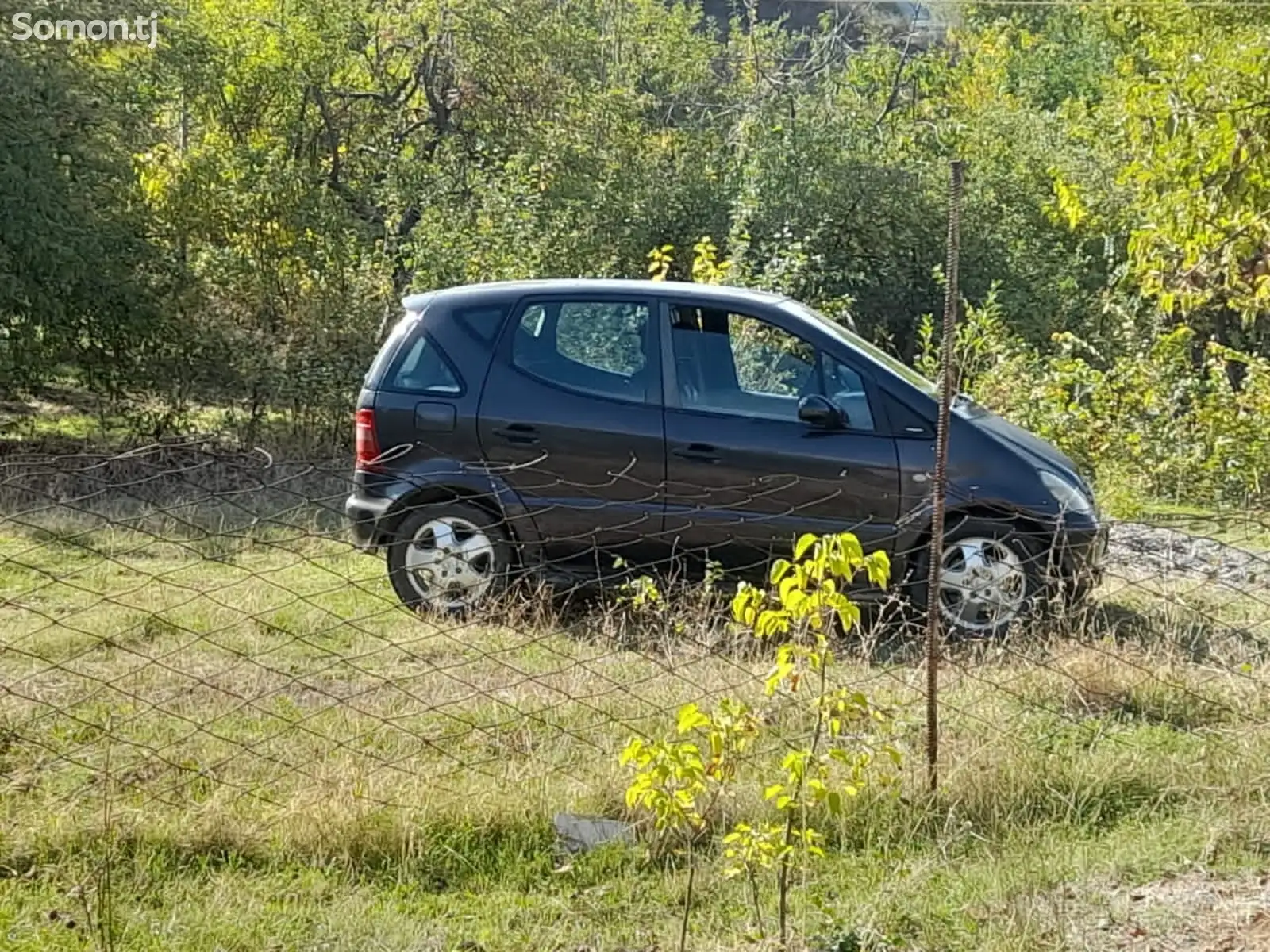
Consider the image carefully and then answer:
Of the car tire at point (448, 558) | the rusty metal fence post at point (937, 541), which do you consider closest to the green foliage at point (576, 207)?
the car tire at point (448, 558)

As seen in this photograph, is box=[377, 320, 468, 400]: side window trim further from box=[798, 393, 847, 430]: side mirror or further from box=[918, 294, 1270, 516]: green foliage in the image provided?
box=[918, 294, 1270, 516]: green foliage

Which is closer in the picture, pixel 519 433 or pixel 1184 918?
pixel 1184 918

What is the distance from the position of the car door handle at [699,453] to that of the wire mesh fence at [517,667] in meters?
0.23

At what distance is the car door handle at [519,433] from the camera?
6238 mm

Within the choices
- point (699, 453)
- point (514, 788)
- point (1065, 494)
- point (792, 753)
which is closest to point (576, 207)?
point (699, 453)

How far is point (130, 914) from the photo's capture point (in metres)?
3.38

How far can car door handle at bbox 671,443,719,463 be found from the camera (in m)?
6.17

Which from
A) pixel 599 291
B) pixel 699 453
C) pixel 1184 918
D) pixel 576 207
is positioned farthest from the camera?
pixel 576 207

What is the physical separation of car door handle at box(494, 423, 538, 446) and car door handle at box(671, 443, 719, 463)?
2.29 feet

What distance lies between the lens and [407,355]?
6.43 metres

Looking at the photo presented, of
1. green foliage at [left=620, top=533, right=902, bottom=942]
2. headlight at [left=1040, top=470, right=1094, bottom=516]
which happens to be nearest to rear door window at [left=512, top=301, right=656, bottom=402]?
headlight at [left=1040, top=470, right=1094, bottom=516]

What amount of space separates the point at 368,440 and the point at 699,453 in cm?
166

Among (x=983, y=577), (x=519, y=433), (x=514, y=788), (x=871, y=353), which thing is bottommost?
(x=514, y=788)

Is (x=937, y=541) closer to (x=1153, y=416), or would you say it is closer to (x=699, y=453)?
(x=699, y=453)
